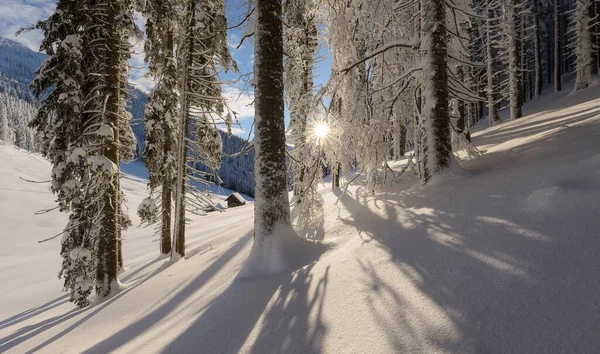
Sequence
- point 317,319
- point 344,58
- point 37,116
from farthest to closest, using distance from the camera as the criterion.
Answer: point 37,116 → point 344,58 → point 317,319

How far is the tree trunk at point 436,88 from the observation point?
15.9 ft

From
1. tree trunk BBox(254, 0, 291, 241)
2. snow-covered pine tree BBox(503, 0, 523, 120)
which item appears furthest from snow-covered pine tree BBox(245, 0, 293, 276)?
snow-covered pine tree BBox(503, 0, 523, 120)

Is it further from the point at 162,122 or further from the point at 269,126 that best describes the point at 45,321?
the point at 269,126

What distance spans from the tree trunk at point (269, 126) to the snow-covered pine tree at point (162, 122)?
256 inches

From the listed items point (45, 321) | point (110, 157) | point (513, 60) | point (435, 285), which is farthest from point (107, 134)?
point (513, 60)

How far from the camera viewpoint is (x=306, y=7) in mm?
5934

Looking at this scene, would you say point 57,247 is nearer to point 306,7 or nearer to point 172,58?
point 172,58

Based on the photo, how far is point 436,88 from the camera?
488 centimetres

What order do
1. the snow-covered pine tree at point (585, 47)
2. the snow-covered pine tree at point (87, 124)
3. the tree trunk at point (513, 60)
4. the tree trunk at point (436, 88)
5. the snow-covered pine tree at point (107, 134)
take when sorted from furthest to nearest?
the tree trunk at point (513, 60) < the snow-covered pine tree at point (585, 47) < the snow-covered pine tree at point (87, 124) < the snow-covered pine tree at point (107, 134) < the tree trunk at point (436, 88)

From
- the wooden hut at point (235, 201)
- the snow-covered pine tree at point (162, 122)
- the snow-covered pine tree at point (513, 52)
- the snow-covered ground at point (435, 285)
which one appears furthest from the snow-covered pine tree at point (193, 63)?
the wooden hut at point (235, 201)

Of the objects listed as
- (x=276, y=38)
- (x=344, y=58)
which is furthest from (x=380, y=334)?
(x=344, y=58)

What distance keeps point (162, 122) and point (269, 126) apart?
27.3ft

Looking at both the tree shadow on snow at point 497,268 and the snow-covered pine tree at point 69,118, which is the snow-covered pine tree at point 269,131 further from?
the snow-covered pine tree at point 69,118

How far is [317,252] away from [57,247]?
29.9m
